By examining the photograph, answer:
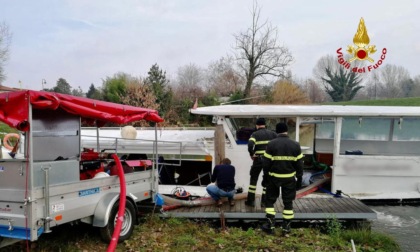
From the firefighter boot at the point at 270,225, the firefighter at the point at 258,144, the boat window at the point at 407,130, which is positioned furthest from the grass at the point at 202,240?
the boat window at the point at 407,130

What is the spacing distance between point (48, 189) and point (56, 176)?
0.99 ft

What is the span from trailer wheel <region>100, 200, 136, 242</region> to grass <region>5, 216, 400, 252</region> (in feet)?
0.44

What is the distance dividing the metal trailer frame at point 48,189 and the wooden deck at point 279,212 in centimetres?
164

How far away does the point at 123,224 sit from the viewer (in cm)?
595

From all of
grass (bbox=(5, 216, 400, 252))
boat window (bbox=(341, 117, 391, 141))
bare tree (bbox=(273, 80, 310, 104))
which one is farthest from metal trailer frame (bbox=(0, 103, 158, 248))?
bare tree (bbox=(273, 80, 310, 104))

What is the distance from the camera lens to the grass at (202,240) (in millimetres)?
5691

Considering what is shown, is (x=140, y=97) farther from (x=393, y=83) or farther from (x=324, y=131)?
(x=393, y=83)

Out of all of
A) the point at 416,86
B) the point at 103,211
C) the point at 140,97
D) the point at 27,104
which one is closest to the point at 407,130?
the point at 103,211

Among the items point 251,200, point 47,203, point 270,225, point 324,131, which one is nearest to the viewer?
point 47,203

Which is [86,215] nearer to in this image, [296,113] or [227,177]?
[227,177]

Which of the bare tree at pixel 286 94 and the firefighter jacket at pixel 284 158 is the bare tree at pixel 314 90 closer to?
the bare tree at pixel 286 94

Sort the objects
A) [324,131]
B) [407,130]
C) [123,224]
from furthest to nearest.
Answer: [324,131], [407,130], [123,224]

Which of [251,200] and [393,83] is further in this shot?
[393,83]

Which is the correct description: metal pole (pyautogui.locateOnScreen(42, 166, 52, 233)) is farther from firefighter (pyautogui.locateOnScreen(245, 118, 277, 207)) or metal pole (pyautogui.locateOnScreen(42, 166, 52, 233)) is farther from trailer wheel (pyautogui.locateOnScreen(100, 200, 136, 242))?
firefighter (pyautogui.locateOnScreen(245, 118, 277, 207))
